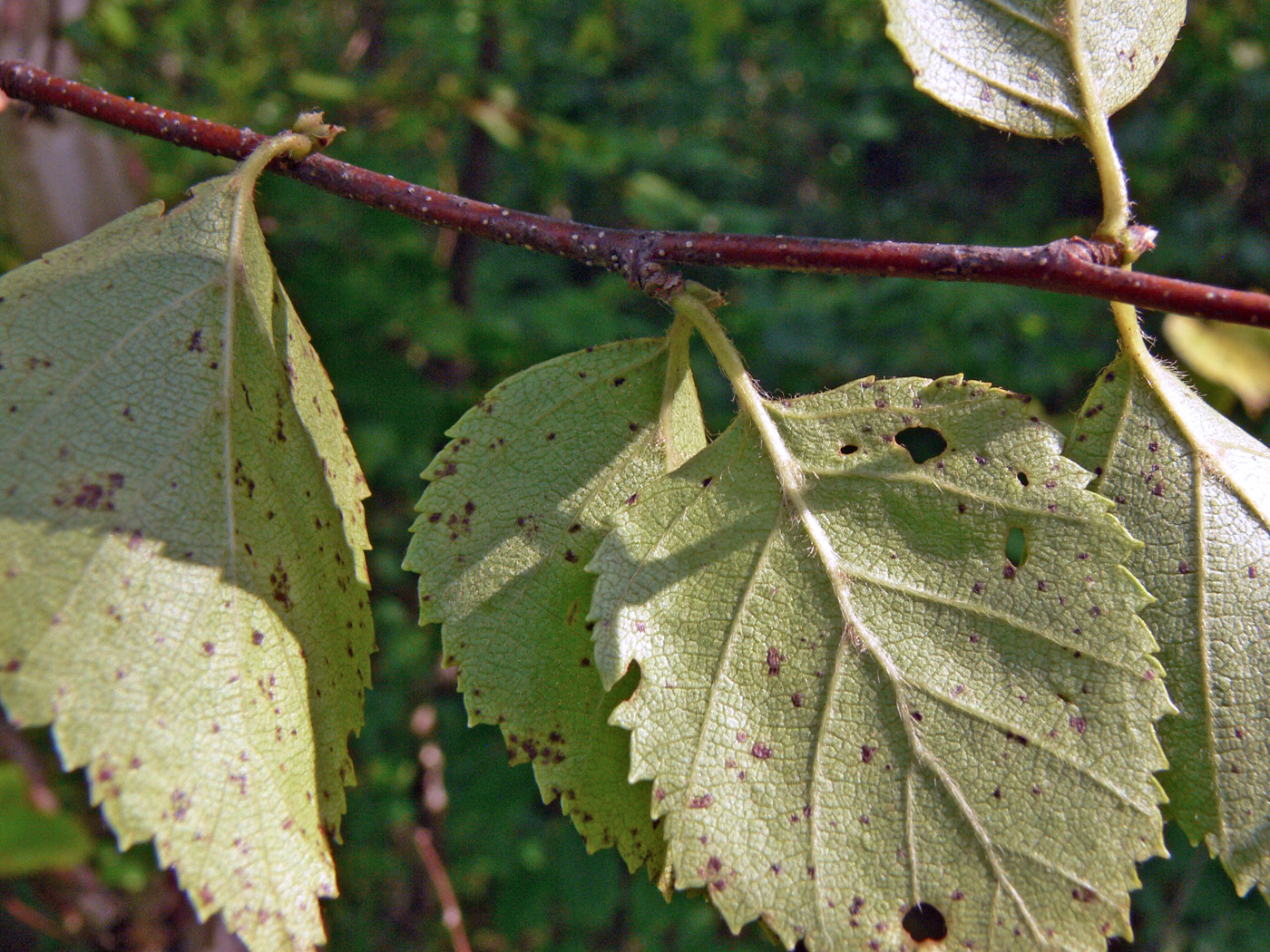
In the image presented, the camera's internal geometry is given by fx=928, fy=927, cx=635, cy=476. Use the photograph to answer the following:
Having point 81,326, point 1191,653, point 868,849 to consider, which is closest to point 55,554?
point 81,326

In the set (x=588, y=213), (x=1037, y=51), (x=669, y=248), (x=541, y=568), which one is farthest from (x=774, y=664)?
(x=588, y=213)

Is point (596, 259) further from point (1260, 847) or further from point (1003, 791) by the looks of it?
point (1260, 847)

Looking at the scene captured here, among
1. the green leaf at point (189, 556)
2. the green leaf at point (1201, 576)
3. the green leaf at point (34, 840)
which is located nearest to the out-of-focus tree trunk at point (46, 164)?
the green leaf at point (34, 840)

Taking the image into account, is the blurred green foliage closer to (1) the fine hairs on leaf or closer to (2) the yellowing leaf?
(1) the fine hairs on leaf

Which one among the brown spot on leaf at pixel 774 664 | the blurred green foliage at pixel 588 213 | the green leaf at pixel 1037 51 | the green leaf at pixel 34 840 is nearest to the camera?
the brown spot on leaf at pixel 774 664

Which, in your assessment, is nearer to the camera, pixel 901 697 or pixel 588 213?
pixel 901 697

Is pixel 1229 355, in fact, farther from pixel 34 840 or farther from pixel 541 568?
pixel 34 840

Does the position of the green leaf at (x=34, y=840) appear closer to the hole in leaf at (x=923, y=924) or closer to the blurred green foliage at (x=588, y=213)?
the blurred green foliage at (x=588, y=213)
